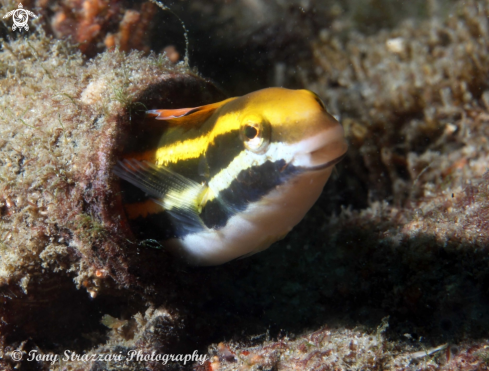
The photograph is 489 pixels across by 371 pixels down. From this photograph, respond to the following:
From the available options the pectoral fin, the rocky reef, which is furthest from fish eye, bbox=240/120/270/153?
the rocky reef

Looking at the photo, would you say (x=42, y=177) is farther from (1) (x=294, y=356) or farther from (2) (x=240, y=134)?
(1) (x=294, y=356)

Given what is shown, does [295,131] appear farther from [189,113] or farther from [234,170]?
[189,113]

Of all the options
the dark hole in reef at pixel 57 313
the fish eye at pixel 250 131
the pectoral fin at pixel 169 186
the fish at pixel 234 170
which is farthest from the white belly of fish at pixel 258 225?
the dark hole in reef at pixel 57 313

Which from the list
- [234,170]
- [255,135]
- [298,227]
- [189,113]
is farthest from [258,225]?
[298,227]

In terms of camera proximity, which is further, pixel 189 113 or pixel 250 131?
pixel 189 113

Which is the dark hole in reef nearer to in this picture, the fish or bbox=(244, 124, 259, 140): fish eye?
the fish

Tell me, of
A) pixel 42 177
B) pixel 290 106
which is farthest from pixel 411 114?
pixel 42 177

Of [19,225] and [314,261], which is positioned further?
[314,261]
